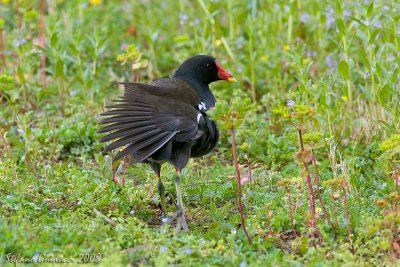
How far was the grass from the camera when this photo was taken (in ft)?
14.3

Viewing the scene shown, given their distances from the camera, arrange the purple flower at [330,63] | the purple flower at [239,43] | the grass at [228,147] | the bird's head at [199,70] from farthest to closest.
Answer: the purple flower at [239,43] → the purple flower at [330,63] → the bird's head at [199,70] → the grass at [228,147]

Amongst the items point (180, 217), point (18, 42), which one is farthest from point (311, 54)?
point (180, 217)

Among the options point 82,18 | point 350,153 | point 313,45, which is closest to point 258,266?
point 350,153

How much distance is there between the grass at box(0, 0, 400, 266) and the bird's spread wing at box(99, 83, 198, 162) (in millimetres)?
395

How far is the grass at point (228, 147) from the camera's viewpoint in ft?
14.3

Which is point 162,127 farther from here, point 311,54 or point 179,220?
point 311,54

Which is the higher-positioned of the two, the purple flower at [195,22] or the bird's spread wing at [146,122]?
the purple flower at [195,22]

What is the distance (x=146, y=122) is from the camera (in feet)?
16.3

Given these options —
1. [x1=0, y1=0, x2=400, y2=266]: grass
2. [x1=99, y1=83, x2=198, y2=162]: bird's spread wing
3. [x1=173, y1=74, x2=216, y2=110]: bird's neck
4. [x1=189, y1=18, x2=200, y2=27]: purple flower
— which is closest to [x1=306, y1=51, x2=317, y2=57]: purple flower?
[x1=0, y1=0, x2=400, y2=266]: grass

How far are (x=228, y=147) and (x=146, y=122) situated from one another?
1.95 metres

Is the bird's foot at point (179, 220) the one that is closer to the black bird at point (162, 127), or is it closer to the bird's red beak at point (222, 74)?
the black bird at point (162, 127)

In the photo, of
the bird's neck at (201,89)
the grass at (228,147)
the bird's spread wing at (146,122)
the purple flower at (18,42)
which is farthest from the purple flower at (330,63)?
the purple flower at (18,42)

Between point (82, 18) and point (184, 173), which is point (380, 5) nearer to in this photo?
point (184, 173)

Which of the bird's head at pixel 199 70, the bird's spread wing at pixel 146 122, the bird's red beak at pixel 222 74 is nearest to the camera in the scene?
the bird's spread wing at pixel 146 122
